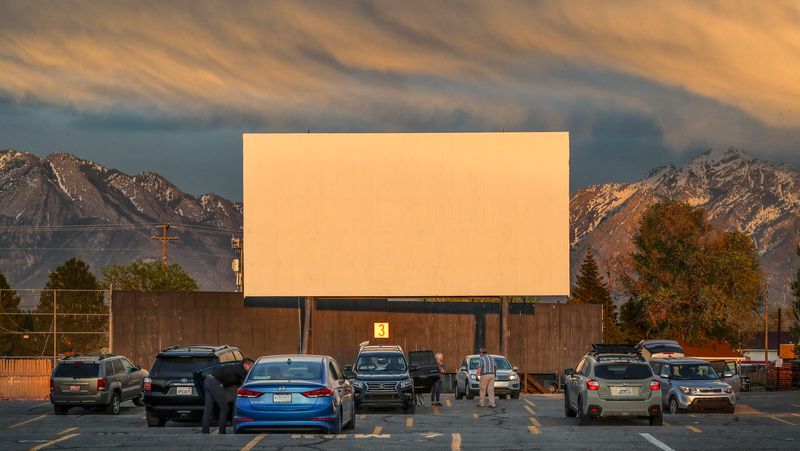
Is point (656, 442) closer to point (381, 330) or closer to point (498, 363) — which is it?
point (498, 363)

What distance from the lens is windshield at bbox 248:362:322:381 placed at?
22.9 meters

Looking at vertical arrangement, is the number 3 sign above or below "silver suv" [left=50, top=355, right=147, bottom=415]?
above

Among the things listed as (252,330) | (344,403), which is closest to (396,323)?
(252,330)

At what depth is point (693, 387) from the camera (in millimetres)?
34875

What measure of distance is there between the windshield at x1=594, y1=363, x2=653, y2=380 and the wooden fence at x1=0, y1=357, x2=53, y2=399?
33968 mm

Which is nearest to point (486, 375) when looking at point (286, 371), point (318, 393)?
point (286, 371)

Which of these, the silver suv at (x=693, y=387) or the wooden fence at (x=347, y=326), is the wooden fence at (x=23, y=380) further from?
the silver suv at (x=693, y=387)

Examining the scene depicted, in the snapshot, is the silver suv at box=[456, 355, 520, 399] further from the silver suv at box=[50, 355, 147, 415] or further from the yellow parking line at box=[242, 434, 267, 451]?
the yellow parking line at box=[242, 434, 267, 451]

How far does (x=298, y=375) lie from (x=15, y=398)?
1421 inches

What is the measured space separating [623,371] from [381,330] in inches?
1403

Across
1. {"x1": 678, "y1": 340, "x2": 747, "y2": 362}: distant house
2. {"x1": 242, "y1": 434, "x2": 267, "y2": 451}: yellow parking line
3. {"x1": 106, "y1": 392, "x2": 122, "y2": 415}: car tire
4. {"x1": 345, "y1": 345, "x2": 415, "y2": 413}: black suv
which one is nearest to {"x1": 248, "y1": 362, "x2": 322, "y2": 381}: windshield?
{"x1": 242, "y1": 434, "x2": 267, "y2": 451}: yellow parking line

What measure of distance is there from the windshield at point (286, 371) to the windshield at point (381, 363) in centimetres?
1325

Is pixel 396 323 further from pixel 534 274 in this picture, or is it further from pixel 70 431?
pixel 70 431

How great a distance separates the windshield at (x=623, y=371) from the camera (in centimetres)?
2850
